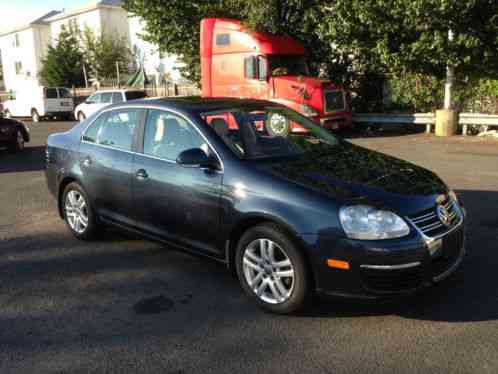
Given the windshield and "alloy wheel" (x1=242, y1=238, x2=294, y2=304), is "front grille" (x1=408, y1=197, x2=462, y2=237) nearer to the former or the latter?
"alloy wheel" (x1=242, y1=238, x2=294, y2=304)

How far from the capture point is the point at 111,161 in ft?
17.0

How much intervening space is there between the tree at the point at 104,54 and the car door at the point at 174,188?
124 feet

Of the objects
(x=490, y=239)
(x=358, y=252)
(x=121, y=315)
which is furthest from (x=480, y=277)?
(x=121, y=315)

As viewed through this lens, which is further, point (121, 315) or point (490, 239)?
point (490, 239)

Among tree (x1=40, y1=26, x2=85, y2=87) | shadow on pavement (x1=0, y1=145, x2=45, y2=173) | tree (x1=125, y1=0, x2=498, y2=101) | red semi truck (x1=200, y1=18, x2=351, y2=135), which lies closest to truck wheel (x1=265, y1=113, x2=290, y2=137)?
shadow on pavement (x1=0, y1=145, x2=45, y2=173)

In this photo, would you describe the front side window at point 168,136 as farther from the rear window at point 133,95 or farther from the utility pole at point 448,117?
the rear window at point 133,95

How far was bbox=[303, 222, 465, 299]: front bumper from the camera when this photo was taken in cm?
345

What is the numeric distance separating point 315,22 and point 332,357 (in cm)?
1582

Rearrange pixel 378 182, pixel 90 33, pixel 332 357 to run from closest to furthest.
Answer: pixel 332 357
pixel 378 182
pixel 90 33

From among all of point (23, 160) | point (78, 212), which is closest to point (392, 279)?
point (78, 212)

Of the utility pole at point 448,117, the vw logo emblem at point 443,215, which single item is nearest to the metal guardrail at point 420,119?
the utility pole at point 448,117

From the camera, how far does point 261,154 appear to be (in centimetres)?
438

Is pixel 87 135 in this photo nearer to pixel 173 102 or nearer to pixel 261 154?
pixel 173 102

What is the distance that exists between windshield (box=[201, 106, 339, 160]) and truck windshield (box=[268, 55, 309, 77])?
1030cm
